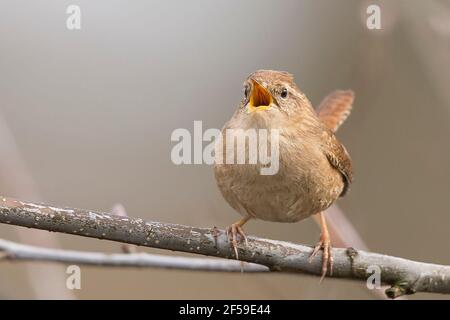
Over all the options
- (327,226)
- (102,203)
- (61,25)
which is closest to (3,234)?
(102,203)

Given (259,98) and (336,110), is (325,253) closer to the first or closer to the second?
(259,98)

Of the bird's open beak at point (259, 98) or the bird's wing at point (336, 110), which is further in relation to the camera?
the bird's wing at point (336, 110)

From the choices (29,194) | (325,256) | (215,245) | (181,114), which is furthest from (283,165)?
(181,114)

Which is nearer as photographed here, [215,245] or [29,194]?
[215,245]

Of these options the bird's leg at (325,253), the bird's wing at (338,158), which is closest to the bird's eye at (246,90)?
the bird's wing at (338,158)

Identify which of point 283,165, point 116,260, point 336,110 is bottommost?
point 116,260

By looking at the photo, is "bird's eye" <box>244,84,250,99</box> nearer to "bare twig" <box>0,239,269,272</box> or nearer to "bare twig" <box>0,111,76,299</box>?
"bare twig" <box>0,239,269,272</box>

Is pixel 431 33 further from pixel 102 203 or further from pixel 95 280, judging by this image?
pixel 102 203

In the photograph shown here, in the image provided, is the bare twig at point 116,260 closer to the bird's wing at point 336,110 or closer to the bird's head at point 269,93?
the bird's head at point 269,93
